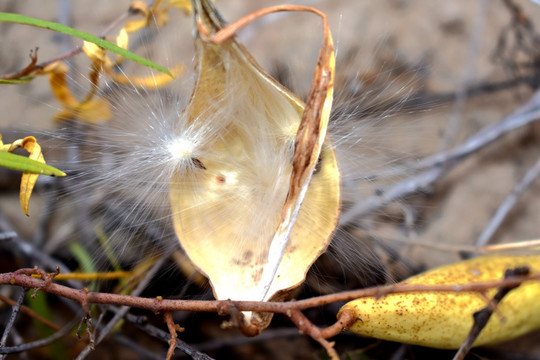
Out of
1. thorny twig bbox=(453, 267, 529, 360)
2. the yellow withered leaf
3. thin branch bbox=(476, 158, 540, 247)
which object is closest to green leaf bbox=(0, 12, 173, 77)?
the yellow withered leaf

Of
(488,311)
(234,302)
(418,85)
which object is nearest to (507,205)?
(418,85)

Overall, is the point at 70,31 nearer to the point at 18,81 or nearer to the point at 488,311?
the point at 18,81

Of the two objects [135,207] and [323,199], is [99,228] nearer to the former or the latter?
[135,207]

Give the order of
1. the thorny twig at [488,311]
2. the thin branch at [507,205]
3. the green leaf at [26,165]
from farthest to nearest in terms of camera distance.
→ the thin branch at [507,205]
the green leaf at [26,165]
the thorny twig at [488,311]

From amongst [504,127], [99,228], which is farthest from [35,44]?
[504,127]

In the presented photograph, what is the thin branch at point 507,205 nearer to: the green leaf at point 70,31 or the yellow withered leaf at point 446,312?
the yellow withered leaf at point 446,312

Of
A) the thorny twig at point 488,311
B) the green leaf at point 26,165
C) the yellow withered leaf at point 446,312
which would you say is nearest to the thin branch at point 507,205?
the yellow withered leaf at point 446,312
